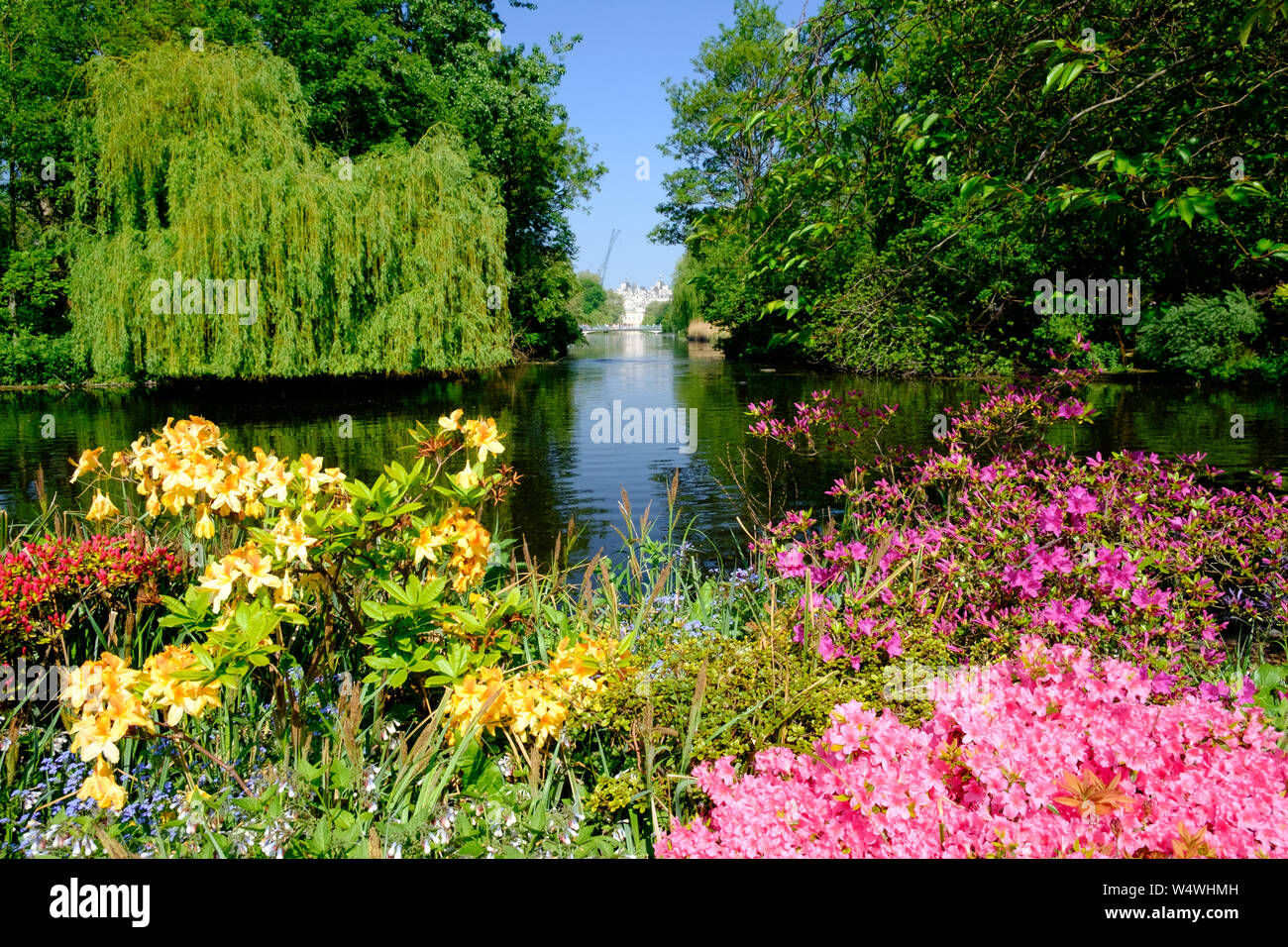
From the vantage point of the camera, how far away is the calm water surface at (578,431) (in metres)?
9.08

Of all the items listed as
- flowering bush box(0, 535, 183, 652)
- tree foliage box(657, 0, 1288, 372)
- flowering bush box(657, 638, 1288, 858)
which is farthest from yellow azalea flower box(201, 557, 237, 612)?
tree foliage box(657, 0, 1288, 372)

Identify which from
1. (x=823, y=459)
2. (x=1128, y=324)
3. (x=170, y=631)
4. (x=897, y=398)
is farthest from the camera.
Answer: (x=1128, y=324)

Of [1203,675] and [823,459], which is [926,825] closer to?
[1203,675]

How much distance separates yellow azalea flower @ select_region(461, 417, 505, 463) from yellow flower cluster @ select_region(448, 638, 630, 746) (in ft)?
2.77

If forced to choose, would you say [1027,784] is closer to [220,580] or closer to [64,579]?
[220,580]

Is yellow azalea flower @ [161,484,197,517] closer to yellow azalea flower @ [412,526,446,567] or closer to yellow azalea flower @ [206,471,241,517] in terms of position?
yellow azalea flower @ [206,471,241,517]

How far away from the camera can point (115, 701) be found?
191 centimetres

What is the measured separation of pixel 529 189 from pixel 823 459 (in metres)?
25.6

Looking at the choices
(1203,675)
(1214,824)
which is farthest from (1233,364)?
(1214,824)

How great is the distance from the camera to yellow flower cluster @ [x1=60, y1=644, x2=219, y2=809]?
1.88 m

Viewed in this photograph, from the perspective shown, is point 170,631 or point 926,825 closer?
point 926,825

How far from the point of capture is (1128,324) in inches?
979

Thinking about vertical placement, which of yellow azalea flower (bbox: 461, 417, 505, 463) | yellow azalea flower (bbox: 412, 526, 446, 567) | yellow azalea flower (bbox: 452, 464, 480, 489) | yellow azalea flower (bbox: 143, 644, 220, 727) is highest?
yellow azalea flower (bbox: 461, 417, 505, 463)

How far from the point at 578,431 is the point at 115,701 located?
13.0 meters
